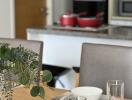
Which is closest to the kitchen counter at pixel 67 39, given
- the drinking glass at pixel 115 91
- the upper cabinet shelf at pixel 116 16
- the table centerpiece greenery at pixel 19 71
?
the upper cabinet shelf at pixel 116 16

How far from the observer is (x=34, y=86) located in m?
1.26

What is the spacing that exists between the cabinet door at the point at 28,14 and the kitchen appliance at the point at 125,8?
1.32m

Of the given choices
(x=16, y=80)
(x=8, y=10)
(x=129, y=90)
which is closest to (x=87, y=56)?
(x=129, y=90)

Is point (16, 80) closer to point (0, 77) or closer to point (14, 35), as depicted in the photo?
point (0, 77)

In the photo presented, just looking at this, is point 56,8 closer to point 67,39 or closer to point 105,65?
point 67,39

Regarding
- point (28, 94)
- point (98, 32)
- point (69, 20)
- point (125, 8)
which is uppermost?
point (125, 8)

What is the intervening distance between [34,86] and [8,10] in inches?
107

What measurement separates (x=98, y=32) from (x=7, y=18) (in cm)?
136

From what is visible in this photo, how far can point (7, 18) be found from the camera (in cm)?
384

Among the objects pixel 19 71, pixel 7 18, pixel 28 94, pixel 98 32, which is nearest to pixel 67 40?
pixel 98 32

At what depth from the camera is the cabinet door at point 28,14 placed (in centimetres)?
401

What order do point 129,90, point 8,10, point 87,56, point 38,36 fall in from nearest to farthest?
point 129,90, point 87,56, point 38,36, point 8,10

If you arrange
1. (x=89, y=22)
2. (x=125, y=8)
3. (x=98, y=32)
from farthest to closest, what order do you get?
(x=125, y=8) < (x=89, y=22) < (x=98, y=32)

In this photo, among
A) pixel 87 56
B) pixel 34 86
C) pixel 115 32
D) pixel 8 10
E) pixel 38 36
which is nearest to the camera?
pixel 34 86
